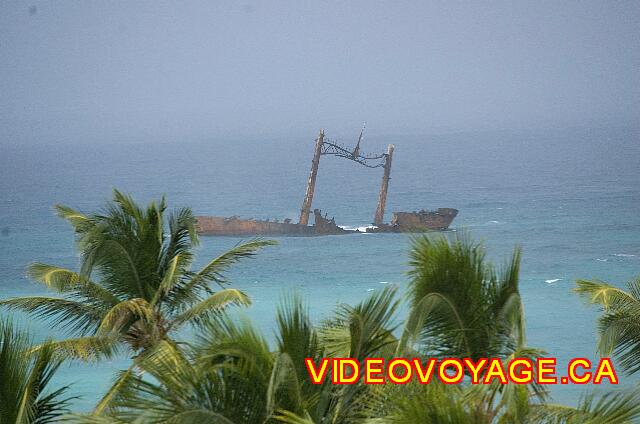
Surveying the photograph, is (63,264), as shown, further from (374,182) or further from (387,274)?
(374,182)

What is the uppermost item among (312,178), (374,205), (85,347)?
(312,178)

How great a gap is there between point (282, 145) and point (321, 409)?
132275 millimetres

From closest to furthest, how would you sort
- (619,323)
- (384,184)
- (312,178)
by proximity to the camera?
(619,323) < (312,178) < (384,184)

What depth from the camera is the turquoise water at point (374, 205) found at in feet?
116

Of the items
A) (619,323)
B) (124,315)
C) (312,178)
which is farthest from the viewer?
(312,178)

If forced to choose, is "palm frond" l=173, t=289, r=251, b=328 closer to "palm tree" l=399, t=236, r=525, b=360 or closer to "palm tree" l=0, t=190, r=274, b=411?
"palm tree" l=0, t=190, r=274, b=411

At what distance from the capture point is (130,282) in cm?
942

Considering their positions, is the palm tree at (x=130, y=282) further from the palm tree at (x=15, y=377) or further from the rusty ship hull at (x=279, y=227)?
the rusty ship hull at (x=279, y=227)

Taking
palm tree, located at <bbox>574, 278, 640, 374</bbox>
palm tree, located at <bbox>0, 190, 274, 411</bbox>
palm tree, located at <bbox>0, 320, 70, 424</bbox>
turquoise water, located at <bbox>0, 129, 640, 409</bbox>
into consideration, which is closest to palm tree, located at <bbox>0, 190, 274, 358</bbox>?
palm tree, located at <bbox>0, 190, 274, 411</bbox>

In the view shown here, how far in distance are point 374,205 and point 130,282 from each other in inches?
2277

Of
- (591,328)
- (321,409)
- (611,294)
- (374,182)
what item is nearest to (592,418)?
(321,409)

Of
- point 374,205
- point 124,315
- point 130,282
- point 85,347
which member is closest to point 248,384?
point 124,315

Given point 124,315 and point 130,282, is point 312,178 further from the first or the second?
point 124,315

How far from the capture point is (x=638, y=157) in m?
85.0
